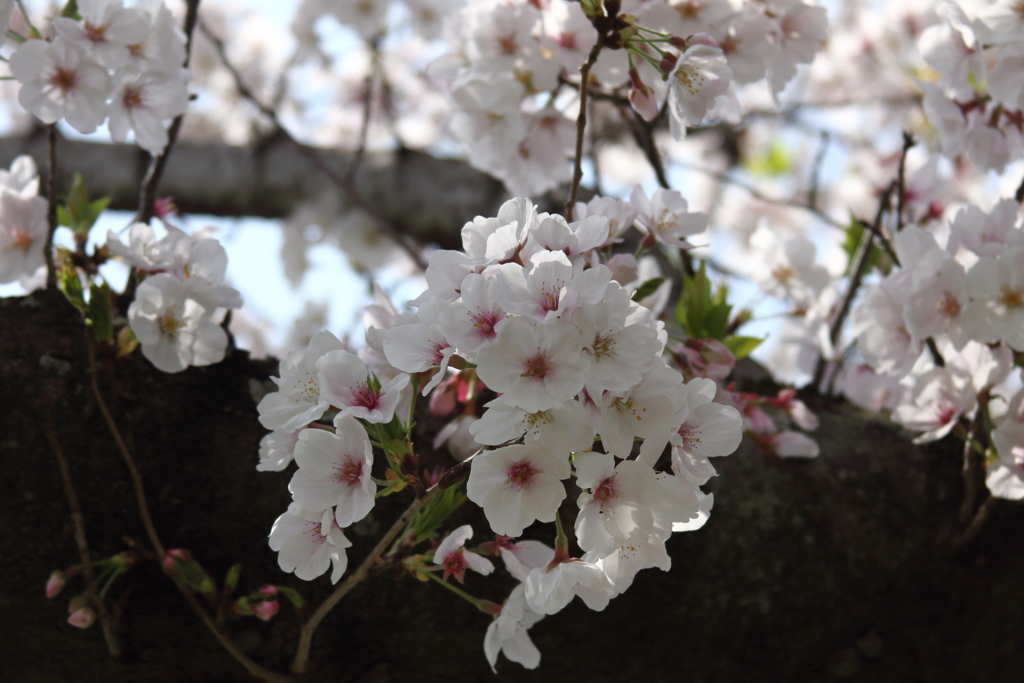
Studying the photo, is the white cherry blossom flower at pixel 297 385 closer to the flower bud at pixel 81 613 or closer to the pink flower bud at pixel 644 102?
the flower bud at pixel 81 613

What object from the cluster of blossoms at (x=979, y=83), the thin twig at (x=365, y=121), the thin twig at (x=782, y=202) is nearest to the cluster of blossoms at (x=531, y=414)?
the cluster of blossoms at (x=979, y=83)

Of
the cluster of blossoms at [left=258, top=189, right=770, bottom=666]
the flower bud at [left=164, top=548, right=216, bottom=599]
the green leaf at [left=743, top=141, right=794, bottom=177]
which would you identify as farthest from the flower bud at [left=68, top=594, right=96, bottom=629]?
the green leaf at [left=743, top=141, right=794, bottom=177]

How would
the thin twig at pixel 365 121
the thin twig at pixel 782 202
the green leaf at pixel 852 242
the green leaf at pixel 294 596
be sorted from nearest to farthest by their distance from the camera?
the green leaf at pixel 294 596
the green leaf at pixel 852 242
the thin twig at pixel 782 202
the thin twig at pixel 365 121

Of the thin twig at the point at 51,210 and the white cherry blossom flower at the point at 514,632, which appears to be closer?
the white cherry blossom flower at the point at 514,632

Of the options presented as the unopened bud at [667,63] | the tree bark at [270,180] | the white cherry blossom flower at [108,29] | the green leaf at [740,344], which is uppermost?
the unopened bud at [667,63]

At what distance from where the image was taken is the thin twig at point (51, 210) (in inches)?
43.6

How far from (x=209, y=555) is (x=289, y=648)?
0.51 ft

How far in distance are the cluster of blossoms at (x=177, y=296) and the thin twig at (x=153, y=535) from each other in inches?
3.2

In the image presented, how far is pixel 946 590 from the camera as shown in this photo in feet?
4.17

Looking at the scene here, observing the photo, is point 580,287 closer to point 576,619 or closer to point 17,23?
point 576,619

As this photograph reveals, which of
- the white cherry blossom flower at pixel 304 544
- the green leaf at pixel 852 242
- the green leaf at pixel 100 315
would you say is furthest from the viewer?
the green leaf at pixel 852 242

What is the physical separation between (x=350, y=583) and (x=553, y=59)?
89cm

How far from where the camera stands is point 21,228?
1.20 m

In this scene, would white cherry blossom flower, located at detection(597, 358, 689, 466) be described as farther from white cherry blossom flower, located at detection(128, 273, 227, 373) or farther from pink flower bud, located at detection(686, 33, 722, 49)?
white cherry blossom flower, located at detection(128, 273, 227, 373)
